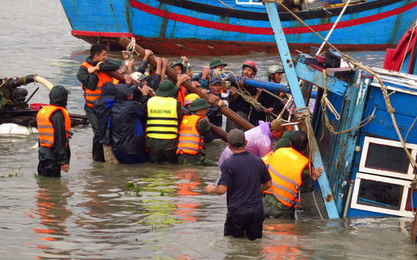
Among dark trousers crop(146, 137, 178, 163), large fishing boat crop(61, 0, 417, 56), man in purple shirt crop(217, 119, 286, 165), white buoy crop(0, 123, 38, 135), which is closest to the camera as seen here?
man in purple shirt crop(217, 119, 286, 165)

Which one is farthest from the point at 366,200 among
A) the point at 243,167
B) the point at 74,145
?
the point at 74,145

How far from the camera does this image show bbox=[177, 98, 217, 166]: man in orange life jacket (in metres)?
12.4

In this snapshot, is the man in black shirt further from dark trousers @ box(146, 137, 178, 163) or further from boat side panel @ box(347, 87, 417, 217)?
dark trousers @ box(146, 137, 178, 163)

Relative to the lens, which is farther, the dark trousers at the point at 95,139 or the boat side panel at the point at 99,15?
the boat side panel at the point at 99,15

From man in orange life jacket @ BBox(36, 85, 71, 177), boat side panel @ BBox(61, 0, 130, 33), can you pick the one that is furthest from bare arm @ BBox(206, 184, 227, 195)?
boat side panel @ BBox(61, 0, 130, 33)

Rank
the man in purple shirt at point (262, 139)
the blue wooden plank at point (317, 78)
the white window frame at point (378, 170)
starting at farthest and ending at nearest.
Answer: the man in purple shirt at point (262, 139) < the blue wooden plank at point (317, 78) < the white window frame at point (378, 170)

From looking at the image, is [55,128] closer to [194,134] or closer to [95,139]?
[95,139]

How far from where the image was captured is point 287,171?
349 inches

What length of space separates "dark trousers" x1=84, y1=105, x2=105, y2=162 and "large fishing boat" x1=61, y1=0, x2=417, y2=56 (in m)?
16.1

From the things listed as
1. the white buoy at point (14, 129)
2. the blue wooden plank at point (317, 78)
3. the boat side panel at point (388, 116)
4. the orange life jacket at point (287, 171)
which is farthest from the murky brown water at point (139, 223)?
the blue wooden plank at point (317, 78)

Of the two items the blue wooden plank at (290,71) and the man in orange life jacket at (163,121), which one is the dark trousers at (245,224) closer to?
the blue wooden plank at (290,71)

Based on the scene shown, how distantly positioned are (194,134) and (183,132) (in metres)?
0.18

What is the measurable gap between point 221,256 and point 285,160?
1518 mm

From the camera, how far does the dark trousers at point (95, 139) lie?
1295 centimetres
